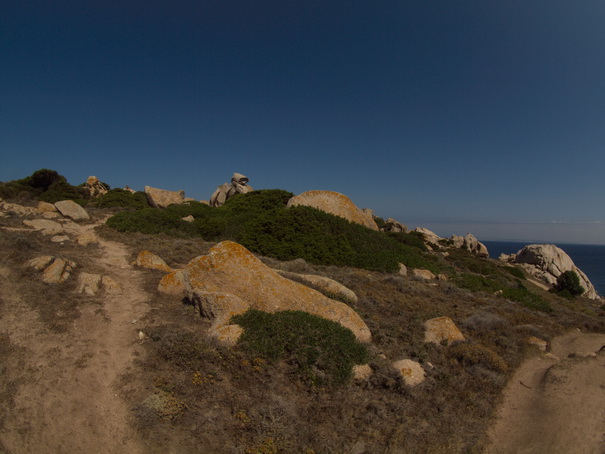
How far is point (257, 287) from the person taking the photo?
31.2 feet

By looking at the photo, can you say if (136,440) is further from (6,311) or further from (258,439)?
(6,311)

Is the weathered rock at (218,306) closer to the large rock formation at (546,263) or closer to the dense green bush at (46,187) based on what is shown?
the dense green bush at (46,187)

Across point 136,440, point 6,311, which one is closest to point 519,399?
point 136,440

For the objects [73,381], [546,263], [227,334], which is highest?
[227,334]

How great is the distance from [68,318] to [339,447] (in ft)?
23.8

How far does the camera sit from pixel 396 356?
314 inches

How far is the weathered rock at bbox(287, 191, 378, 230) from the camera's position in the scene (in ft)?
83.1

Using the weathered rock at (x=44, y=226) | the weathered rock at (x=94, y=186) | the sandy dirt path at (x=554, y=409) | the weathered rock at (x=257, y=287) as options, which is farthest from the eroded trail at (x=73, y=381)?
the weathered rock at (x=94, y=186)

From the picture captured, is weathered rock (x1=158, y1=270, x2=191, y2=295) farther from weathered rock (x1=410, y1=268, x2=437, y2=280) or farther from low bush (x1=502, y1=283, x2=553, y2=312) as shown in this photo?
low bush (x1=502, y1=283, x2=553, y2=312)

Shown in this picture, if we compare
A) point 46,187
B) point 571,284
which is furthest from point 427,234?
point 46,187

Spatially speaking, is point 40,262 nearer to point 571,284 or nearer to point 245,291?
point 245,291

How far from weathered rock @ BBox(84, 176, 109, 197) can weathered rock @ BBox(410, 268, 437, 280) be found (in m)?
49.2

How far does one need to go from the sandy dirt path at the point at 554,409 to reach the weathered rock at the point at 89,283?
10.9m

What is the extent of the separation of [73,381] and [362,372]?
6.10 m
